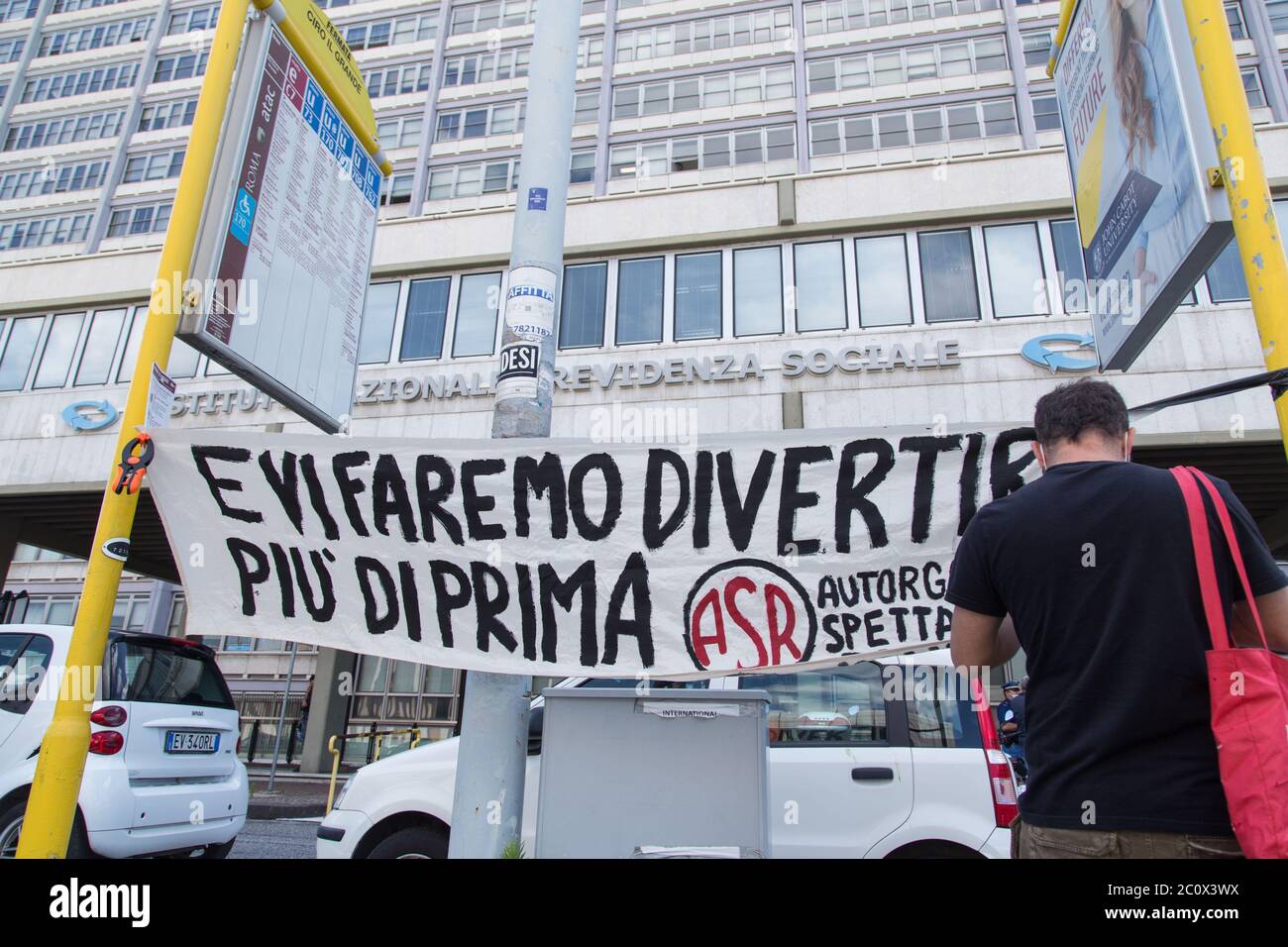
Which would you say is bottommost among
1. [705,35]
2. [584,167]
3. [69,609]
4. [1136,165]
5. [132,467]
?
[132,467]

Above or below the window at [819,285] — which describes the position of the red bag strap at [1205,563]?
below

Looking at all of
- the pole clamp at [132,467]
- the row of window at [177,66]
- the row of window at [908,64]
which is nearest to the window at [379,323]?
the pole clamp at [132,467]

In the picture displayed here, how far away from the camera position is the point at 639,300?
1479 centimetres

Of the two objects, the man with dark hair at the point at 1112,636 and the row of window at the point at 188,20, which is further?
the row of window at the point at 188,20

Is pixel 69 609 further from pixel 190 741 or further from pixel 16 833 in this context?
pixel 16 833

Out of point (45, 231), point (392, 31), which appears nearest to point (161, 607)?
point (45, 231)

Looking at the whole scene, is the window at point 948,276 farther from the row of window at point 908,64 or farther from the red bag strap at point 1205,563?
the row of window at point 908,64

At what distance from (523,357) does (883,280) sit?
37.5ft

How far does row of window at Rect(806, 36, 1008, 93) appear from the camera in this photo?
1206 inches

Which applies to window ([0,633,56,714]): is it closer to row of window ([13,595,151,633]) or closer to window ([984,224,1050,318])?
window ([984,224,1050,318])

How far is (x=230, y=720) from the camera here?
6.38 m

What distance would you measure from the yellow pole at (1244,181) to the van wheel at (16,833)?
6480 mm

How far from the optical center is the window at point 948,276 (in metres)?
13.5

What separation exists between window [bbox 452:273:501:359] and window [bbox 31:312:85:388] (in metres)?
8.52
